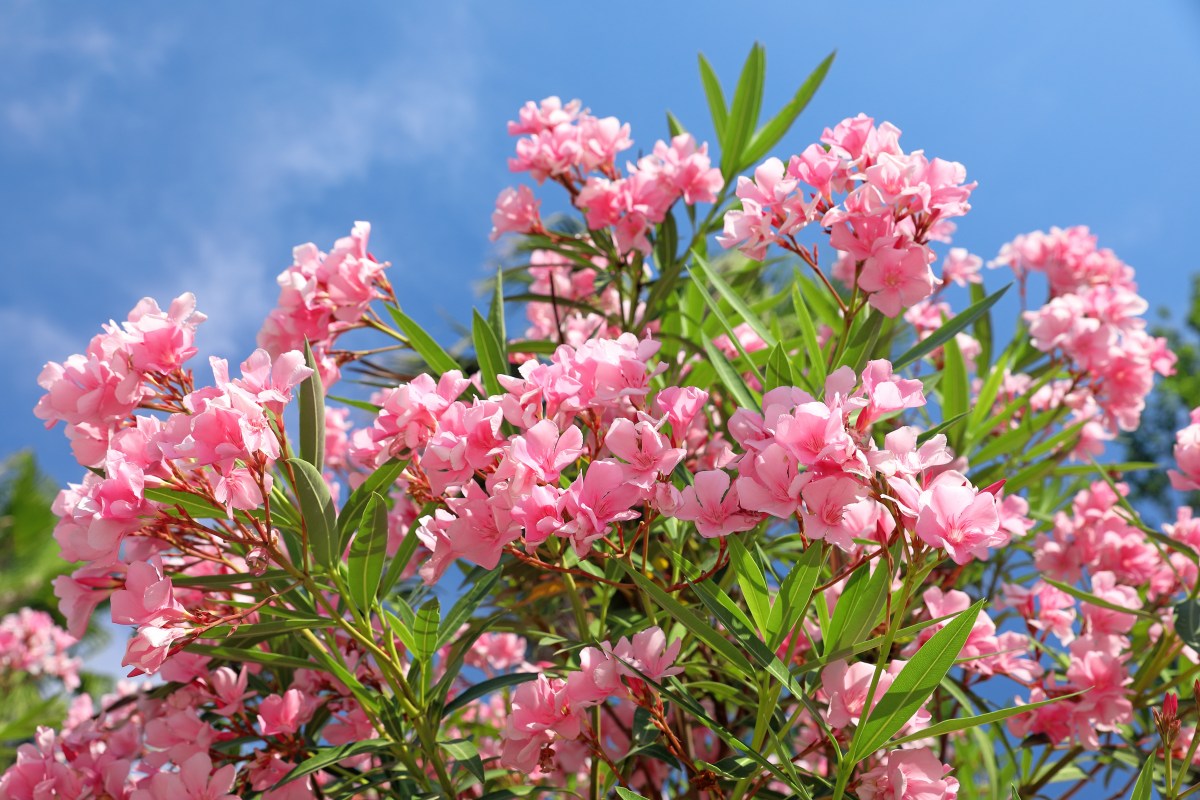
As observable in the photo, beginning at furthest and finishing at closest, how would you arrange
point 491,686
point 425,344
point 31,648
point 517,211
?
point 31,648, point 517,211, point 425,344, point 491,686

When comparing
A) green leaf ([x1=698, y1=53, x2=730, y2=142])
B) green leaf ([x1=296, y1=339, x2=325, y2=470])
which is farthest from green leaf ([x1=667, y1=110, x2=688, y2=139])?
green leaf ([x1=296, y1=339, x2=325, y2=470])

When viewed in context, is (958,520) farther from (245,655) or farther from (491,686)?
(245,655)

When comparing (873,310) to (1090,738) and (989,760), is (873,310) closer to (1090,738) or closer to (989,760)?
(1090,738)

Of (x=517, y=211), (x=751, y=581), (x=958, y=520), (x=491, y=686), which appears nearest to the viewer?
(x=958, y=520)

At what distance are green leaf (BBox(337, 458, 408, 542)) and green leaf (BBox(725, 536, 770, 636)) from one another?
351mm

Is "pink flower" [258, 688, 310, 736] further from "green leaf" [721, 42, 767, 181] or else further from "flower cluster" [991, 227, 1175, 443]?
"flower cluster" [991, 227, 1175, 443]

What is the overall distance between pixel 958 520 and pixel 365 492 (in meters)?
0.58

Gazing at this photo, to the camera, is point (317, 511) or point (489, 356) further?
point (489, 356)

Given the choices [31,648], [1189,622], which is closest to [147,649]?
[1189,622]

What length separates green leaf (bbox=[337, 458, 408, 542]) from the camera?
94 centimetres

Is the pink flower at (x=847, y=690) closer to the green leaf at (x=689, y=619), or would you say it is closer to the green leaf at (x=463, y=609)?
the green leaf at (x=689, y=619)

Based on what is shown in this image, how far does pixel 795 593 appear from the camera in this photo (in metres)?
0.84

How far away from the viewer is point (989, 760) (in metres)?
1.50

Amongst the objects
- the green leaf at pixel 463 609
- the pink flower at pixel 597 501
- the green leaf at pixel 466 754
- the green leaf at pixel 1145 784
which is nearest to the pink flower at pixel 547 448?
the pink flower at pixel 597 501
